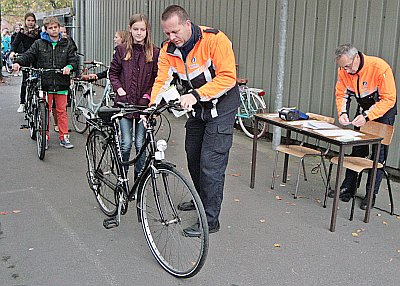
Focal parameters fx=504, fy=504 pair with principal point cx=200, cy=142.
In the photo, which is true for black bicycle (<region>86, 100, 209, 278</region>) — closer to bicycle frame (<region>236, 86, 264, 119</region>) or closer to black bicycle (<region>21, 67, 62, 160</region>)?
black bicycle (<region>21, 67, 62, 160</region>)

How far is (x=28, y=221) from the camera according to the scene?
15.3ft

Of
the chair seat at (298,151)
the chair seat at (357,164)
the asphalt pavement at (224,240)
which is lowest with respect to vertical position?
the asphalt pavement at (224,240)

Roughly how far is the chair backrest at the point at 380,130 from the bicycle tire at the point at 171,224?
7.11 feet

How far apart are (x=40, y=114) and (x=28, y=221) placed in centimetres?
241

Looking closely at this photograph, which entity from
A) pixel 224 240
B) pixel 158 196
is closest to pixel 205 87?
pixel 158 196

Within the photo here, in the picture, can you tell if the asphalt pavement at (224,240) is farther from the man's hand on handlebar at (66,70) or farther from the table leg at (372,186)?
the man's hand on handlebar at (66,70)

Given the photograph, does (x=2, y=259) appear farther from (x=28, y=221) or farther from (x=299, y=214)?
(x=299, y=214)

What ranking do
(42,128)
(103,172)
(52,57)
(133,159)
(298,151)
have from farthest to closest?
(52,57) → (42,128) → (298,151) → (103,172) → (133,159)

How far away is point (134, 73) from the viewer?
5.09 meters

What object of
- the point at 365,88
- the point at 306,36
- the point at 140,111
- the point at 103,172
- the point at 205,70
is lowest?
the point at 103,172

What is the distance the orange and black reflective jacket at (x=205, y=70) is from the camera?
3801mm

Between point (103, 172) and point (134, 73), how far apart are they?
108 centimetres

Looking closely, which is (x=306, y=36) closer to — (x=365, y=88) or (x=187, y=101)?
(x=365, y=88)

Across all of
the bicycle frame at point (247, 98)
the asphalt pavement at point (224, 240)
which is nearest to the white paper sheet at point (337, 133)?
the asphalt pavement at point (224, 240)
